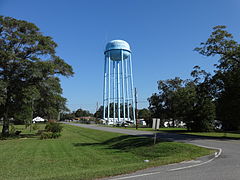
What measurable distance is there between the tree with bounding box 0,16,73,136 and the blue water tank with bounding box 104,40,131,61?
31.9m

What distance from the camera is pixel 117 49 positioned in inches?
2388

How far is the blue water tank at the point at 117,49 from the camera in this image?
199ft

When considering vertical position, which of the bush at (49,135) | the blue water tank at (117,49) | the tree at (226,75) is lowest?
the bush at (49,135)

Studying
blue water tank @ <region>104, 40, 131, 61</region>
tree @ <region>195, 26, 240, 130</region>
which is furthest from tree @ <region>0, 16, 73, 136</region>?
blue water tank @ <region>104, 40, 131, 61</region>

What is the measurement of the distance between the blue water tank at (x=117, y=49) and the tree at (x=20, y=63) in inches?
1257

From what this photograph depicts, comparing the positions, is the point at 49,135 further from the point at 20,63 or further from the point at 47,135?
the point at 20,63

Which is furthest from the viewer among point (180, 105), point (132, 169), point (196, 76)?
point (180, 105)

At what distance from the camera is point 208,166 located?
9047 millimetres

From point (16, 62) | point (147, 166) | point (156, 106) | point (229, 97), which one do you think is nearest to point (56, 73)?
point (16, 62)

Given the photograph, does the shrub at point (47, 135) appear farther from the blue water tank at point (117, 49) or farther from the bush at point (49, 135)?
the blue water tank at point (117, 49)

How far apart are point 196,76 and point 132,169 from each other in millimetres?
22132

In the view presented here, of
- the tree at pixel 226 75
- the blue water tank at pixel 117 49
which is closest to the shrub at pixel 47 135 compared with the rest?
the tree at pixel 226 75

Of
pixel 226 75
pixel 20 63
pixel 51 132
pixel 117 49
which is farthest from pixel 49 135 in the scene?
pixel 117 49

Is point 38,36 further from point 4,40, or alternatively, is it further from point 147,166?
point 147,166
